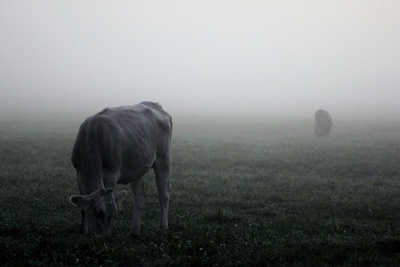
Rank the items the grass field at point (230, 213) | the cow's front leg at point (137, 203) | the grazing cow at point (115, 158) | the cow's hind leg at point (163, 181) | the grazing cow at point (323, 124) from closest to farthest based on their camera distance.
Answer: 1. the grass field at point (230, 213)
2. the grazing cow at point (115, 158)
3. the cow's front leg at point (137, 203)
4. the cow's hind leg at point (163, 181)
5. the grazing cow at point (323, 124)

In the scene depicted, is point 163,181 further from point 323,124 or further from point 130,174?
point 323,124

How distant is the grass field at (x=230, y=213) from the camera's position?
7590 millimetres

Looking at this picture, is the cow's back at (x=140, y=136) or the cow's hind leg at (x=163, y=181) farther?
the cow's hind leg at (x=163, y=181)

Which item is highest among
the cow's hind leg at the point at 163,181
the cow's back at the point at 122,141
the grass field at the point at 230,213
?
the cow's back at the point at 122,141

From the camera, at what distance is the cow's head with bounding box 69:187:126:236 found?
7891mm

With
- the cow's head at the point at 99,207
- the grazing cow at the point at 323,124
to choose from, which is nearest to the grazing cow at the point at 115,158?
the cow's head at the point at 99,207

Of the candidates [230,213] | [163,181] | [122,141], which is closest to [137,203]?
[163,181]

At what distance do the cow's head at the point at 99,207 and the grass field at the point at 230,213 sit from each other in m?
0.27

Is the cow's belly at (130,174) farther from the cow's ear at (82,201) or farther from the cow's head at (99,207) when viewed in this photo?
the cow's ear at (82,201)

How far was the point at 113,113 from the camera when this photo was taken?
9.95 meters

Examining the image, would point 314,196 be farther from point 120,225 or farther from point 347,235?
point 120,225

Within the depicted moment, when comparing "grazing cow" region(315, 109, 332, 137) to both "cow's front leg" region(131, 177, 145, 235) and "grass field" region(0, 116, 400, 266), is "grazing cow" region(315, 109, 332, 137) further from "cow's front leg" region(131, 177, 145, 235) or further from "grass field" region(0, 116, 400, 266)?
"cow's front leg" region(131, 177, 145, 235)

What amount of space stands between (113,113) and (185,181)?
6.75 meters

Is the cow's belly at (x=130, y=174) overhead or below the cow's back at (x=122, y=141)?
below
